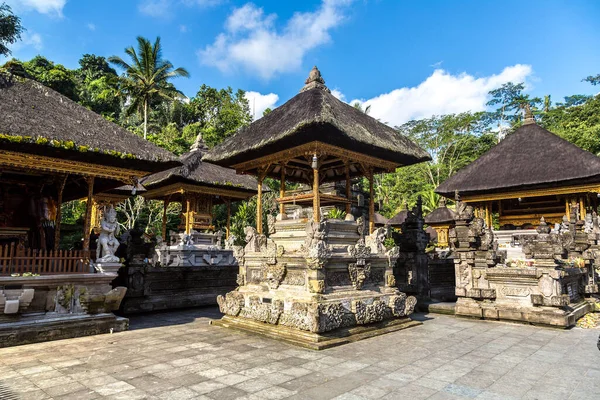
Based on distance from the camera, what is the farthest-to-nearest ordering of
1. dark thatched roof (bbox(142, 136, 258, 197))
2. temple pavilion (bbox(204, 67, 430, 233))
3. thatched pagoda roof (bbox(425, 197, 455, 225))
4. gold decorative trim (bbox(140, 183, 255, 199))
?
thatched pagoda roof (bbox(425, 197, 455, 225)) < gold decorative trim (bbox(140, 183, 255, 199)) < dark thatched roof (bbox(142, 136, 258, 197)) < temple pavilion (bbox(204, 67, 430, 233))

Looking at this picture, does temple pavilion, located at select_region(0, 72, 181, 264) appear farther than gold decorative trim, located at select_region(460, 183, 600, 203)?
No

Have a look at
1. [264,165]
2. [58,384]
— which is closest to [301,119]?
[264,165]

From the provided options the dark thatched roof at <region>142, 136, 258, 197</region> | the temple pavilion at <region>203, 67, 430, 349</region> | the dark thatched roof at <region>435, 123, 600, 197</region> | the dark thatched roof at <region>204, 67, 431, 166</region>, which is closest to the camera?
the temple pavilion at <region>203, 67, 430, 349</region>

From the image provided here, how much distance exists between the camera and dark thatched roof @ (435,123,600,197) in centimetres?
1606

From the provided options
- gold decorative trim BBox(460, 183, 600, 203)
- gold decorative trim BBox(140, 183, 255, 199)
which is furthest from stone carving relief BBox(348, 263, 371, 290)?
gold decorative trim BBox(460, 183, 600, 203)

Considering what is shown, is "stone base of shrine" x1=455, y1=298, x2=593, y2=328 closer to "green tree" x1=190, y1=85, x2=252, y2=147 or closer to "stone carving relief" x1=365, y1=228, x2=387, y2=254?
"stone carving relief" x1=365, y1=228, x2=387, y2=254

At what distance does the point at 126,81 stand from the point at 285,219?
3561cm

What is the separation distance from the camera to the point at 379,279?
10.0 m

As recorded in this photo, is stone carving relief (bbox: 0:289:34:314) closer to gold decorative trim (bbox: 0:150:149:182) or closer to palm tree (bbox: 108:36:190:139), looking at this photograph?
gold decorative trim (bbox: 0:150:149:182)

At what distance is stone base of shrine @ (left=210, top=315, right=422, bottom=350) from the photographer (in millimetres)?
7551

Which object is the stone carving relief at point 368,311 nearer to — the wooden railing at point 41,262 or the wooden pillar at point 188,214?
the wooden railing at point 41,262

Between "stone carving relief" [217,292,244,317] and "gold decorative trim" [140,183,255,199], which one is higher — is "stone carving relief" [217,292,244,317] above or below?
below

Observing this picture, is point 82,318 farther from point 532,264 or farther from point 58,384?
point 532,264

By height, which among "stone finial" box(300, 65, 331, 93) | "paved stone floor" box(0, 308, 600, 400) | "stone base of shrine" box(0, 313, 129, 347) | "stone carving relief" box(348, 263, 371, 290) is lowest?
"paved stone floor" box(0, 308, 600, 400)
